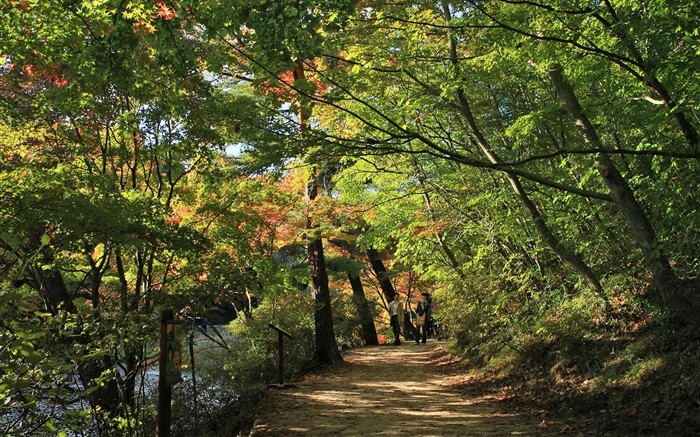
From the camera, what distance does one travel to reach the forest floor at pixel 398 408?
19.9 feet

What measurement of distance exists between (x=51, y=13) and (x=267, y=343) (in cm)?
711

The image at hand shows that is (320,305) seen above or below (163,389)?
above

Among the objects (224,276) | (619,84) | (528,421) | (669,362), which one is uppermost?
(619,84)

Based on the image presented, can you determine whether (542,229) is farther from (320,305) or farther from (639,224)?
A: (320,305)

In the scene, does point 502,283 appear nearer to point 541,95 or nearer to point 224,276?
point 541,95

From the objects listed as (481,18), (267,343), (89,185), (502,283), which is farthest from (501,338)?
(89,185)

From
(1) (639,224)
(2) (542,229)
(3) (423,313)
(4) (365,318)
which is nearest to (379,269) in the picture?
(4) (365,318)

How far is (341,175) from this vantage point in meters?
12.8

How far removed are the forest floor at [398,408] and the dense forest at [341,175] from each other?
570mm

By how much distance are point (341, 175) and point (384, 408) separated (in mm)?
6580

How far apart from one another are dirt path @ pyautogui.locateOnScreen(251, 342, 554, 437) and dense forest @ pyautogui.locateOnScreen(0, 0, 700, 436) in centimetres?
72

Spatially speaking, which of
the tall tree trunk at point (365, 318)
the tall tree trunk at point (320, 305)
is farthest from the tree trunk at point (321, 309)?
the tall tree trunk at point (365, 318)

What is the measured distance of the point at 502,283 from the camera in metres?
11.0

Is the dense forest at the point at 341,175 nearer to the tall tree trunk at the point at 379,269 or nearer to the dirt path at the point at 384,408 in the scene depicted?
the dirt path at the point at 384,408
